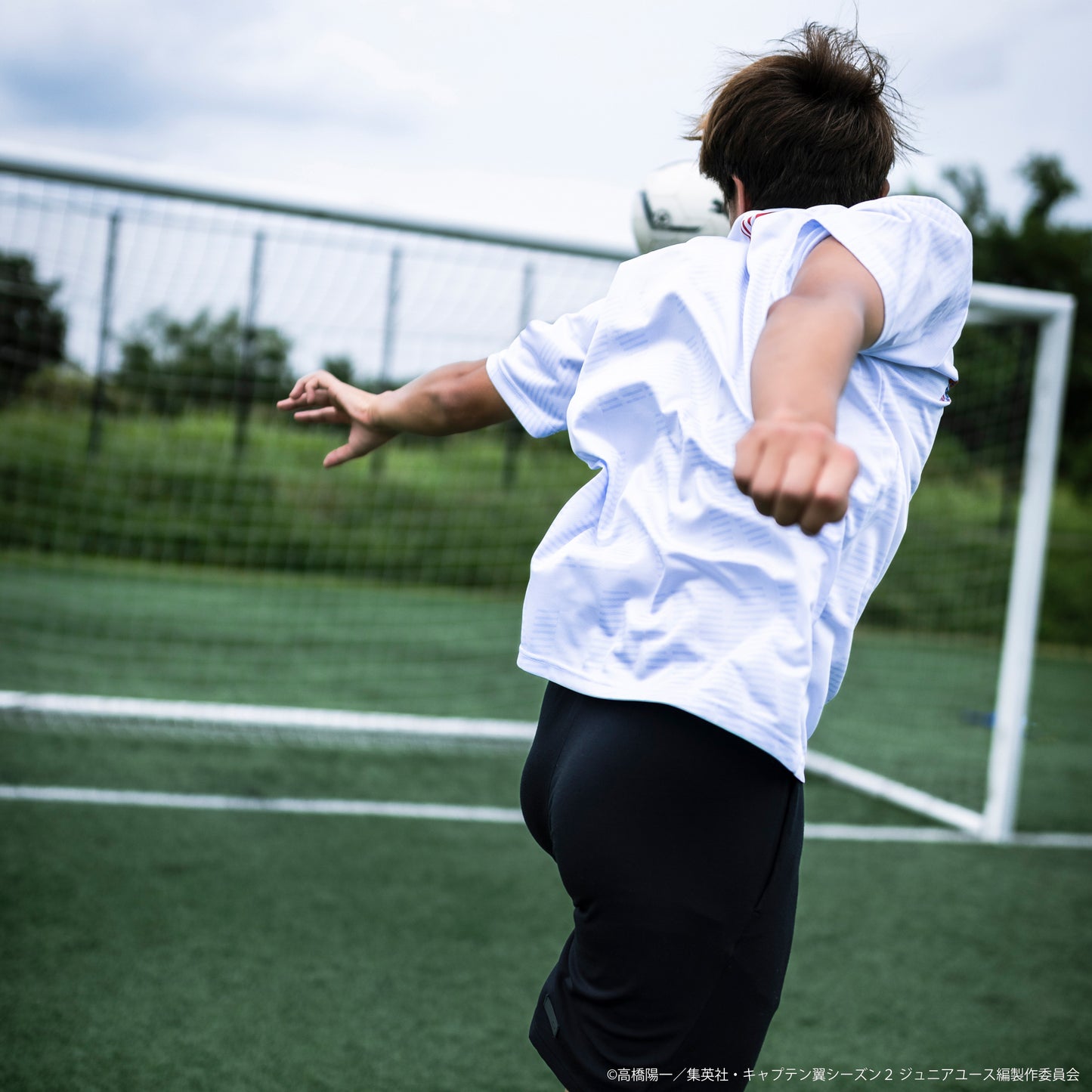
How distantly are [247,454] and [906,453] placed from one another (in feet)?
17.6

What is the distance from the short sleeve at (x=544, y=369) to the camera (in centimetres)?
112

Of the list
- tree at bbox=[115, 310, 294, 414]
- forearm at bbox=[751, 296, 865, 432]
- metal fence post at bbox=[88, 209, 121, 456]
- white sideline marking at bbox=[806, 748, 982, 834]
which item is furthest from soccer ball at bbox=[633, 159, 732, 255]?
tree at bbox=[115, 310, 294, 414]

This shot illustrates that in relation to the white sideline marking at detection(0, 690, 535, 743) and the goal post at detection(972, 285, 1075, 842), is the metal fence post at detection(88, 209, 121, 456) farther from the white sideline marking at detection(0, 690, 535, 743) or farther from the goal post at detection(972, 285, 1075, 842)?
the goal post at detection(972, 285, 1075, 842)

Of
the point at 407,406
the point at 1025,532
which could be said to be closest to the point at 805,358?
the point at 407,406

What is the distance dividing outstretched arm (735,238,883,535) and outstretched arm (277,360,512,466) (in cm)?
44

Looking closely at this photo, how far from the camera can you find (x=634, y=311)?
102cm

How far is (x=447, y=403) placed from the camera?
1.26 metres

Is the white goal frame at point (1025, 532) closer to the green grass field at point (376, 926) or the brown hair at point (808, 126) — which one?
the green grass field at point (376, 926)

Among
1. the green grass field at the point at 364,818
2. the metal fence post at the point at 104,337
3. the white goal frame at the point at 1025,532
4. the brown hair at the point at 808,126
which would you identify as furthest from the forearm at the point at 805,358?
the metal fence post at the point at 104,337

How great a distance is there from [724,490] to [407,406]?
512mm

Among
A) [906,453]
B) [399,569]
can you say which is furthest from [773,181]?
[399,569]

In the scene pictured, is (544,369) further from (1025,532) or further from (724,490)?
(1025,532)

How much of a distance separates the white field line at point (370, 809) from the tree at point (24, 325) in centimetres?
227

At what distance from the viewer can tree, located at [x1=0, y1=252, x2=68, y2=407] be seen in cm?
475
